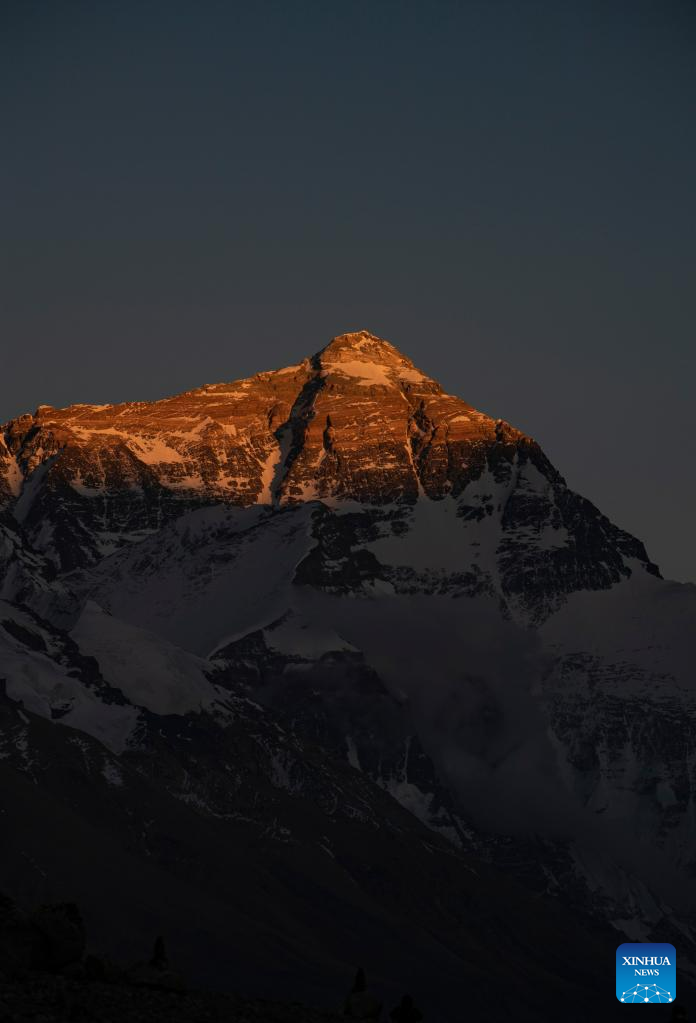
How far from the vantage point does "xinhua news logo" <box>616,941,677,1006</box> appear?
8106 centimetres

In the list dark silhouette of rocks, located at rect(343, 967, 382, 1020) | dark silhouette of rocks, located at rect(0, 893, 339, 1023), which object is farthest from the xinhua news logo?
dark silhouette of rocks, located at rect(0, 893, 339, 1023)

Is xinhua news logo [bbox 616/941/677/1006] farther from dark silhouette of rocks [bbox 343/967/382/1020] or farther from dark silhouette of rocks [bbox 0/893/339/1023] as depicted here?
dark silhouette of rocks [bbox 0/893/339/1023]

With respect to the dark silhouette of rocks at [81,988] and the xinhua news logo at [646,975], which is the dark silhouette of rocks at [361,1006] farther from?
the xinhua news logo at [646,975]

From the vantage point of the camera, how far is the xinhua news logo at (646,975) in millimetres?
81062

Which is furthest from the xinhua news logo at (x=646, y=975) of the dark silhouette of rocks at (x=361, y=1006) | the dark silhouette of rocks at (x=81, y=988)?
the dark silhouette of rocks at (x=81, y=988)

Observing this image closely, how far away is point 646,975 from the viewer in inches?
3236

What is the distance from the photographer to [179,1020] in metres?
75.4

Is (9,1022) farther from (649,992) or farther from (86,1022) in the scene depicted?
(649,992)

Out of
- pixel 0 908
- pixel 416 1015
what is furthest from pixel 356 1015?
pixel 0 908

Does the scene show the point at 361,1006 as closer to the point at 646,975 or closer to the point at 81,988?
the point at 646,975

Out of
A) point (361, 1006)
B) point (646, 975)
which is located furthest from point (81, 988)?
point (646, 975)

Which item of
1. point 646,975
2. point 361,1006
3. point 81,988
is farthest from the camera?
point 361,1006

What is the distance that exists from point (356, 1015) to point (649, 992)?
8.65 meters

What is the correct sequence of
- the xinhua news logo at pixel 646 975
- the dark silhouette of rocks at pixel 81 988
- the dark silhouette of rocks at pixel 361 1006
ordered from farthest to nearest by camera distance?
the dark silhouette of rocks at pixel 361 1006
the xinhua news logo at pixel 646 975
the dark silhouette of rocks at pixel 81 988
